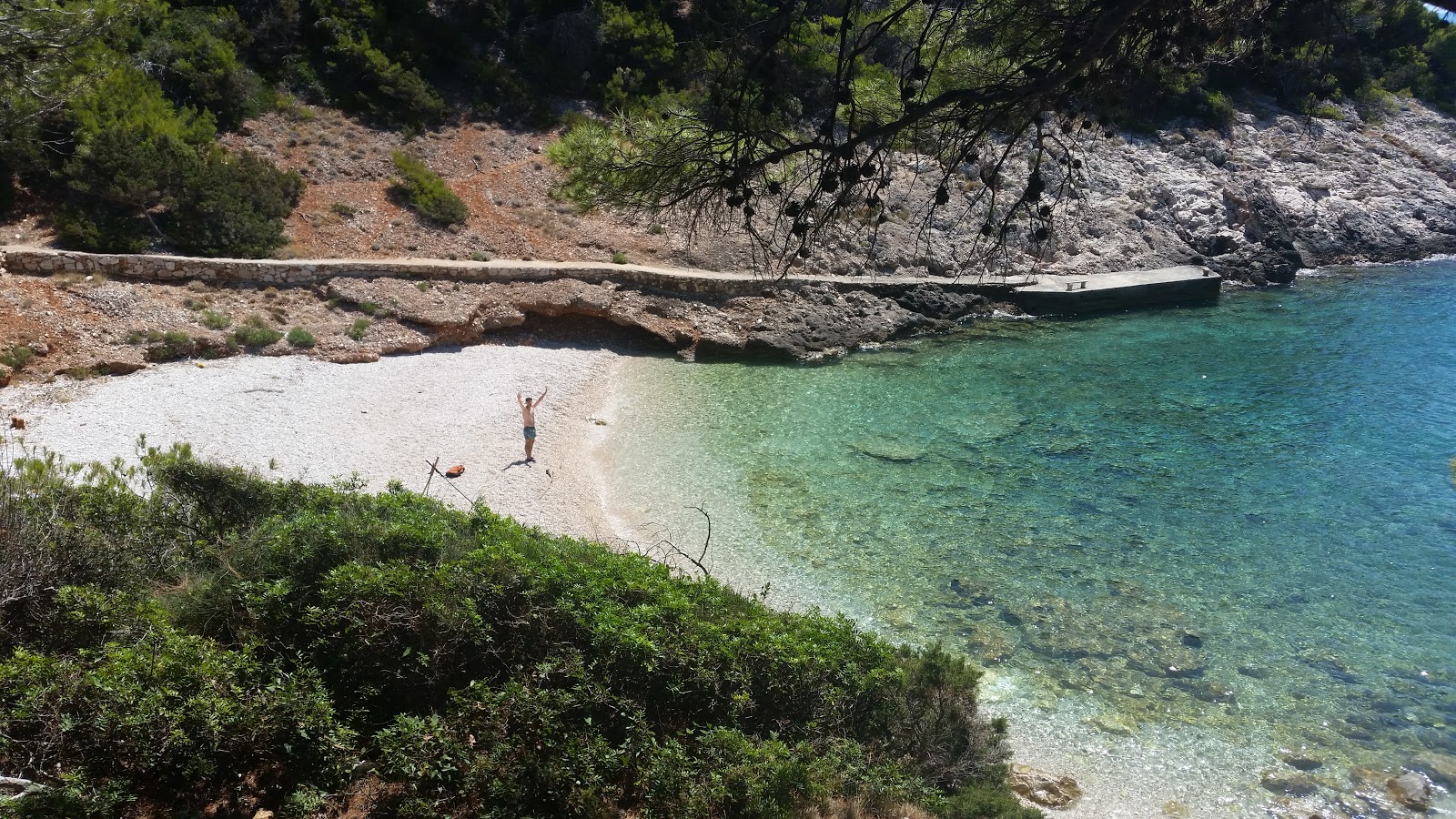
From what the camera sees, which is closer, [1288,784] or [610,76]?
[1288,784]

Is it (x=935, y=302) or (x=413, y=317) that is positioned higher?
(x=935, y=302)

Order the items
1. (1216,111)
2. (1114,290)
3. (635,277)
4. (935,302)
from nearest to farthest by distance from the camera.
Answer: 1. (635,277)
2. (935,302)
3. (1114,290)
4. (1216,111)

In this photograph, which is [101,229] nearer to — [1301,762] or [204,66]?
[204,66]

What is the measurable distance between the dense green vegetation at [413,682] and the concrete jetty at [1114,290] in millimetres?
18718

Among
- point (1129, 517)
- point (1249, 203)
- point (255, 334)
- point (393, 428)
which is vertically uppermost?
point (1249, 203)

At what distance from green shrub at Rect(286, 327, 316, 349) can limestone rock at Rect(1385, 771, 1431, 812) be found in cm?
1719

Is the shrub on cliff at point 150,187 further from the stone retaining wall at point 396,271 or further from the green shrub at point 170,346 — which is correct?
the green shrub at point 170,346

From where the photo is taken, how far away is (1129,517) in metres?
12.2

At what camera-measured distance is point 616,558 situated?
769 centimetres

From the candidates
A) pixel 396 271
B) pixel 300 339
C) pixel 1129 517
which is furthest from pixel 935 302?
pixel 300 339

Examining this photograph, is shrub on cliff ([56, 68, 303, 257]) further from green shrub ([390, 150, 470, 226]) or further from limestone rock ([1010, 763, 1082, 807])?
limestone rock ([1010, 763, 1082, 807])

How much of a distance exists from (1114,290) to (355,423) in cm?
2021

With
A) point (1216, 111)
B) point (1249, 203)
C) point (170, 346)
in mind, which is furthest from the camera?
point (1216, 111)

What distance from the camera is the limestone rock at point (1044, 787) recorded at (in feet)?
24.0
